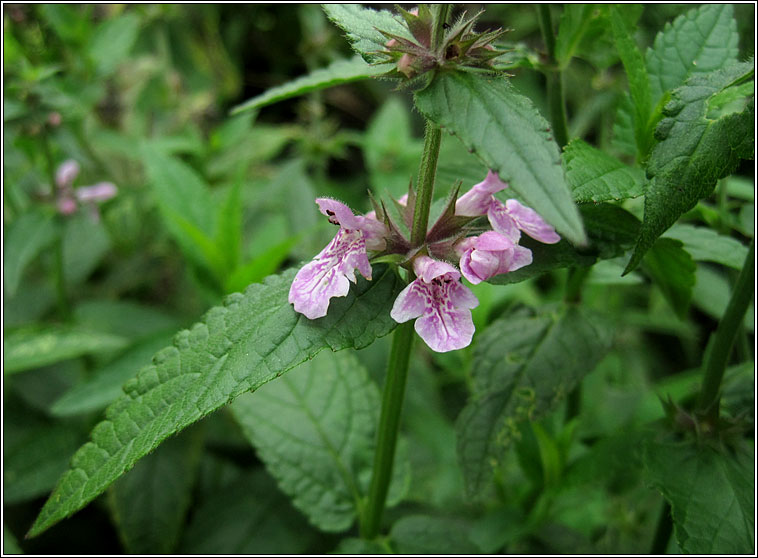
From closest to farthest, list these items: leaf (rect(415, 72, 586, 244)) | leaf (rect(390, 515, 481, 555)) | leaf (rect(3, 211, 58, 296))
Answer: leaf (rect(415, 72, 586, 244))
leaf (rect(390, 515, 481, 555))
leaf (rect(3, 211, 58, 296))

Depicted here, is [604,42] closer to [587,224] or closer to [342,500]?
[587,224]

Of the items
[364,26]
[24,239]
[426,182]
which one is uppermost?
[364,26]

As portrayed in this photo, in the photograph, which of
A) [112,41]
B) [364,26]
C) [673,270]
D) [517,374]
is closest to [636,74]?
[673,270]

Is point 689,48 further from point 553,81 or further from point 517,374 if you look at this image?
point 517,374

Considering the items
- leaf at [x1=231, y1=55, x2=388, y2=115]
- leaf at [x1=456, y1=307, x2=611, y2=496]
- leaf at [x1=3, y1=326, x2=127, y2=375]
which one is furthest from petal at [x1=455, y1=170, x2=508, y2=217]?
leaf at [x1=3, y1=326, x2=127, y2=375]

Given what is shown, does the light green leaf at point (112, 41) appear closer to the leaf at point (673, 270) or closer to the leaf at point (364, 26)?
the leaf at point (364, 26)

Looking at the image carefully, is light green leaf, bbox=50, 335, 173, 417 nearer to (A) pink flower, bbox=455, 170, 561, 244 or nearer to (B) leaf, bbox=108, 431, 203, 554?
(B) leaf, bbox=108, 431, 203, 554
